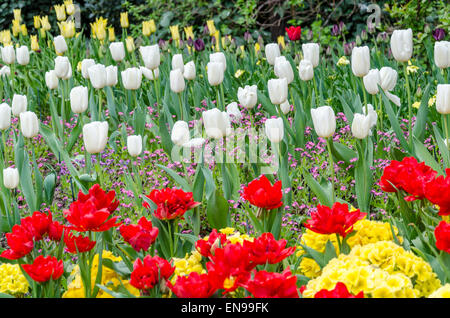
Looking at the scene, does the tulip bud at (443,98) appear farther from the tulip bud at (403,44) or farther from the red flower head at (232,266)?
the red flower head at (232,266)

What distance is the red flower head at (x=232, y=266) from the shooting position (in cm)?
126

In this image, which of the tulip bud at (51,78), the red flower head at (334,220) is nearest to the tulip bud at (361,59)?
the red flower head at (334,220)

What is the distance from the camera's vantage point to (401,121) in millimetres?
3168

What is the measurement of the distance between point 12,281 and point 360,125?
47.5 inches

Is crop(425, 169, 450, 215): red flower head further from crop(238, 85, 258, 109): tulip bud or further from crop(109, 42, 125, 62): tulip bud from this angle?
crop(109, 42, 125, 62): tulip bud

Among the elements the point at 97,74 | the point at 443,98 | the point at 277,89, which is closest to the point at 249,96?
the point at 277,89

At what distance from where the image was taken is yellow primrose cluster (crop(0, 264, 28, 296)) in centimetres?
164

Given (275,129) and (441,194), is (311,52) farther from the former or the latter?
(441,194)

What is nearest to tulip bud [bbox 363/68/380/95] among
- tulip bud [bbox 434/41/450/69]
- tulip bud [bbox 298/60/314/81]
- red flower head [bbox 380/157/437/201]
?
tulip bud [bbox 434/41/450/69]

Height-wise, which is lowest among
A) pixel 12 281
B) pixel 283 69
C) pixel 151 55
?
pixel 12 281

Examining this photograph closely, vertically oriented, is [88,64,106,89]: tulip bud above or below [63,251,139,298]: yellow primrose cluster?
above

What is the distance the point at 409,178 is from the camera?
1647mm

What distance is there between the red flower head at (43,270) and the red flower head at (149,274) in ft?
0.64

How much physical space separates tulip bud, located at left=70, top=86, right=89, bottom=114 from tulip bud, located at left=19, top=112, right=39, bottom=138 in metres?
0.19
